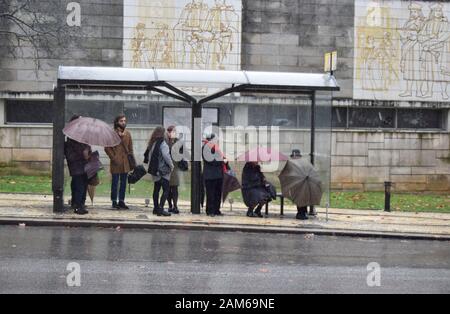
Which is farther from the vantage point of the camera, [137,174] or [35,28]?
[35,28]

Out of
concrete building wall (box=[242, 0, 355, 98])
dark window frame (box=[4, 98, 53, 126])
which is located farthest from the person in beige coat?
concrete building wall (box=[242, 0, 355, 98])

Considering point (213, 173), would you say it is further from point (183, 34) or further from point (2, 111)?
point (2, 111)

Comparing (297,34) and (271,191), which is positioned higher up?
(297,34)

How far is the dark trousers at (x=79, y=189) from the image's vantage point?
16000 mm

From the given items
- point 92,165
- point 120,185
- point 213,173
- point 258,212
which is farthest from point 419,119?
point 92,165

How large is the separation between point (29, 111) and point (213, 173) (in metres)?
10.5

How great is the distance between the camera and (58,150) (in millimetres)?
16172

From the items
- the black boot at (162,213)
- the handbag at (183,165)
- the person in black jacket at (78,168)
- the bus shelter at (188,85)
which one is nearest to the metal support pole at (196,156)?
the bus shelter at (188,85)

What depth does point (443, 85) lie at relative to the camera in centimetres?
2691

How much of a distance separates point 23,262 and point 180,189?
7849 millimetres

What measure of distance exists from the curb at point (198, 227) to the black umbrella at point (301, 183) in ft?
3.35

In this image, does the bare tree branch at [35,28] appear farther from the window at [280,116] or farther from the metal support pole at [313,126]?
the metal support pole at [313,126]
